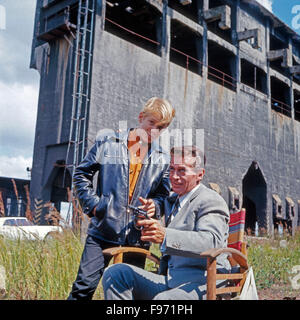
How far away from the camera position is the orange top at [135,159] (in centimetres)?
270

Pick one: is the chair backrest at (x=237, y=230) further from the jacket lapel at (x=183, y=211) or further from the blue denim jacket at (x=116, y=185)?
the jacket lapel at (x=183, y=211)

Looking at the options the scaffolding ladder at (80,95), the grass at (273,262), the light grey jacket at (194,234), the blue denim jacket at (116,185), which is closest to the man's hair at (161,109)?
the blue denim jacket at (116,185)

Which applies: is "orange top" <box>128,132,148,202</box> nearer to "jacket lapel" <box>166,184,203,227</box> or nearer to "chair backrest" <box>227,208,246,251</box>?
"jacket lapel" <box>166,184,203,227</box>

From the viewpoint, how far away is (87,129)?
9281 mm

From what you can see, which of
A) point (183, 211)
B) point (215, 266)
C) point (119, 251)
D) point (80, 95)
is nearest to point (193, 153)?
point (183, 211)

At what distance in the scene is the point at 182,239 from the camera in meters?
1.89

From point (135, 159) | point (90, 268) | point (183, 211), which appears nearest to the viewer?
point (183, 211)

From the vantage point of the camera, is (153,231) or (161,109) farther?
(161,109)

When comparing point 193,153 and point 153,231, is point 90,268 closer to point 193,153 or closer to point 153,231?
point 153,231

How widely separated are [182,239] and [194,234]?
0.07m

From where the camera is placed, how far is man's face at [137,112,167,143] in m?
2.47

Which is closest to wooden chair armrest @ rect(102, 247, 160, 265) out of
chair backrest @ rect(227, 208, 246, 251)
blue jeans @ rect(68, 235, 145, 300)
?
blue jeans @ rect(68, 235, 145, 300)

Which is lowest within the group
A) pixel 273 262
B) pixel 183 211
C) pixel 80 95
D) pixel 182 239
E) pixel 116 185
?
pixel 273 262
